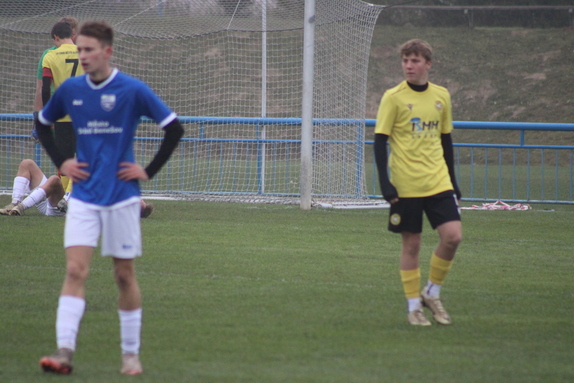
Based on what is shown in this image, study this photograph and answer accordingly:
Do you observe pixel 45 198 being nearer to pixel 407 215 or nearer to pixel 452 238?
pixel 407 215

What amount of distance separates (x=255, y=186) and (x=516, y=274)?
8639 millimetres

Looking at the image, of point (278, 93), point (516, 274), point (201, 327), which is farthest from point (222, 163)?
point (201, 327)

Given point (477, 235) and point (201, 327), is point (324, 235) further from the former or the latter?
point (201, 327)

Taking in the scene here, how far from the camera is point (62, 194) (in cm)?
1058

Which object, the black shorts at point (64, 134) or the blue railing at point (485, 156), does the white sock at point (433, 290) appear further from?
the blue railing at point (485, 156)

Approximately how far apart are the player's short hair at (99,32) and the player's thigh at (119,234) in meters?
0.81

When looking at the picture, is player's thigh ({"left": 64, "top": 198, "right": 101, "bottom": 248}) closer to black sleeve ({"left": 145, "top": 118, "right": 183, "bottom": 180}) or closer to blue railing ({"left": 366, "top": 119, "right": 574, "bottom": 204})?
black sleeve ({"left": 145, "top": 118, "right": 183, "bottom": 180})

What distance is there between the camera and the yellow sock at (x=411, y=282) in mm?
5391

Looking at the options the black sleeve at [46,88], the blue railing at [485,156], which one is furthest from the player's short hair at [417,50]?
the blue railing at [485,156]

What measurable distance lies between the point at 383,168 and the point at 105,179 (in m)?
1.93

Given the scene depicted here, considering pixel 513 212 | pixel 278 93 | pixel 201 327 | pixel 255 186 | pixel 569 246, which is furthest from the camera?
pixel 278 93

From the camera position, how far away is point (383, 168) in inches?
211

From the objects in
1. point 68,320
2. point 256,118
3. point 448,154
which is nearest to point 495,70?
point 256,118

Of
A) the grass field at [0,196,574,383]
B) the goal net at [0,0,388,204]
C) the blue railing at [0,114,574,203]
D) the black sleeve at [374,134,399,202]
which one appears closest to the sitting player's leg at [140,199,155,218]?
the grass field at [0,196,574,383]
